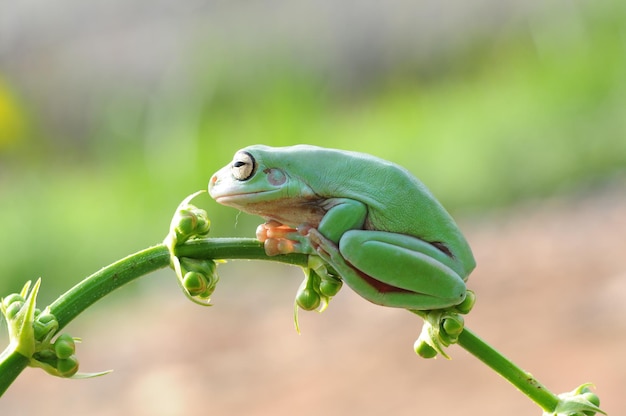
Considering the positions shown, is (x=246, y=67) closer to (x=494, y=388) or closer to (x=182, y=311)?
(x=182, y=311)

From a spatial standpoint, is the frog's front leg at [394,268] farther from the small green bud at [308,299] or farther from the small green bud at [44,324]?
the small green bud at [44,324]

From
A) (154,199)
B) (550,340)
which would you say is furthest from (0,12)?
(550,340)

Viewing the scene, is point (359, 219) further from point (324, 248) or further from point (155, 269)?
point (155, 269)

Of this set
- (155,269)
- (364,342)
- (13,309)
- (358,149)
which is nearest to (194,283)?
(155,269)

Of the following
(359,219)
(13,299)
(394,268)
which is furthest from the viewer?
(359,219)

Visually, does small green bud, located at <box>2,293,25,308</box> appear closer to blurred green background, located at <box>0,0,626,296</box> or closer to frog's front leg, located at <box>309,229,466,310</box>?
frog's front leg, located at <box>309,229,466,310</box>

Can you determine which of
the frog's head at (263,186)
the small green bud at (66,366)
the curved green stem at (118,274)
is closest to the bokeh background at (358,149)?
the frog's head at (263,186)

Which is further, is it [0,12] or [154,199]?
[0,12]
